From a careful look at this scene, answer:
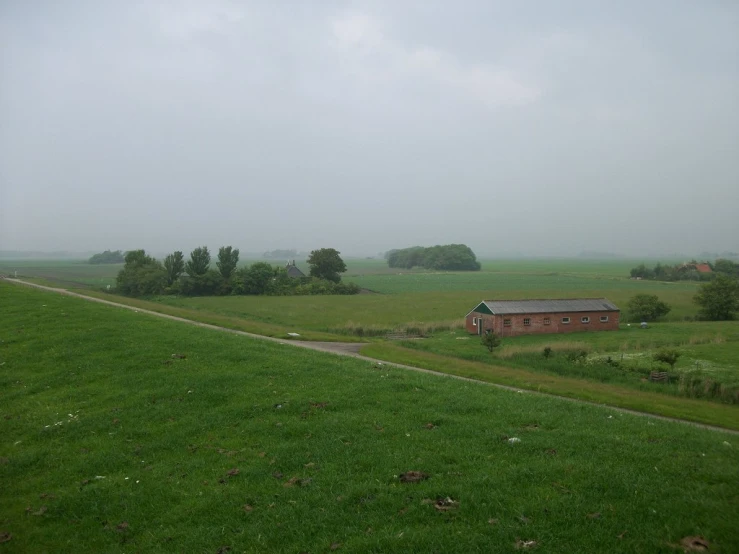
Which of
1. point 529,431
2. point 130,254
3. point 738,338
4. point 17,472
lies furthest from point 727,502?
point 130,254

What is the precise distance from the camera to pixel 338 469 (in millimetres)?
8875

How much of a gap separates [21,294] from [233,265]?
50.2 meters

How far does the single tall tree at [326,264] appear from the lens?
95.8 metres

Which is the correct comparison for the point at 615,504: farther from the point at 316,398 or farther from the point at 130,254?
the point at 130,254

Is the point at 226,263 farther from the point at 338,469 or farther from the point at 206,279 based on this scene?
the point at 338,469

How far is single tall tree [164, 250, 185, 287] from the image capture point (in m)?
85.9

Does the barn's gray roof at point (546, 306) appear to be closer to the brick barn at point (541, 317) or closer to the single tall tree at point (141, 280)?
the brick barn at point (541, 317)

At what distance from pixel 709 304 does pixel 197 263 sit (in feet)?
241

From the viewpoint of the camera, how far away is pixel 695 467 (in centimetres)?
852

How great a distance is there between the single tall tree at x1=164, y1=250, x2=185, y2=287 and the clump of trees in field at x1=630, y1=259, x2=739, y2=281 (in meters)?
103

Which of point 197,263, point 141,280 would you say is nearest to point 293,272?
point 197,263

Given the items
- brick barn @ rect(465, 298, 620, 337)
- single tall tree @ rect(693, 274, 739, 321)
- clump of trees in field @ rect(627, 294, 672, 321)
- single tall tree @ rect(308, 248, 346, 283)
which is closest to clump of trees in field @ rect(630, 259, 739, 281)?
single tall tree @ rect(693, 274, 739, 321)

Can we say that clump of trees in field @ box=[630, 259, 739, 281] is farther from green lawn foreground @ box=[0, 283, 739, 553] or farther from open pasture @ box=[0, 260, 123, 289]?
green lawn foreground @ box=[0, 283, 739, 553]

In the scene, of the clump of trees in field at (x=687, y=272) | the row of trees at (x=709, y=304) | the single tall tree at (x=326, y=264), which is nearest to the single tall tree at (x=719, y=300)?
the row of trees at (x=709, y=304)
